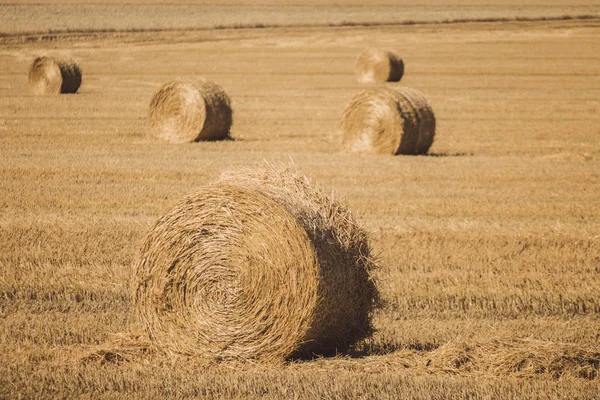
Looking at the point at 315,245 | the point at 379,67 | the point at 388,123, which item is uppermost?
the point at 315,245

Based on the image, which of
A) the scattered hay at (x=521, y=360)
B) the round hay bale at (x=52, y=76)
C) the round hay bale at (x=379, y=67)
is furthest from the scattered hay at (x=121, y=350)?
the round hay bale at (x=379, y=67)

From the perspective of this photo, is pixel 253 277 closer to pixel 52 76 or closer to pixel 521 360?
pixel 521 360

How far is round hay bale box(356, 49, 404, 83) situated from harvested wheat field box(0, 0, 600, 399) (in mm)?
2552

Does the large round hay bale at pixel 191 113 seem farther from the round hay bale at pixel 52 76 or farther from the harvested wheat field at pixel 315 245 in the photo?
the round hay bale at pixel 52 76

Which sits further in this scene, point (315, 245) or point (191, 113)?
point (191, 113)

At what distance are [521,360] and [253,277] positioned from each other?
5.79ft

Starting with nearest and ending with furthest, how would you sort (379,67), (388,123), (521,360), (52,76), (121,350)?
1. (521,360)
2. (121,350)
3. (388,123)
4. (52,76)
5. (379,67)

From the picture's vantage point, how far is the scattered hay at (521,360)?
5.73m

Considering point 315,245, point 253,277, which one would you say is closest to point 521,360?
point 315,245

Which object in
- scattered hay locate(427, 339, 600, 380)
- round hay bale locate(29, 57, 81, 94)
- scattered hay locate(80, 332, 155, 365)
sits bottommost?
round hay bale locate(29, 57, 81, 94)

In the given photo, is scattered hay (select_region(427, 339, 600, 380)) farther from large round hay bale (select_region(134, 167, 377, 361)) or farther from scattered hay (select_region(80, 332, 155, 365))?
scattered hay (select_region(80, 332, 155, 365))

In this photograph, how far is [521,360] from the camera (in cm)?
578

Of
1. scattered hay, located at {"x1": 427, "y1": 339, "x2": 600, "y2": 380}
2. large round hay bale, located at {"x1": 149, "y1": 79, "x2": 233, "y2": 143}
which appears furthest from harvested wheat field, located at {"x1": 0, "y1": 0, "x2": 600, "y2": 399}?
large round hay bale, located at {"x1": 149, "y1": 79, "x2": 233, "y2": 143}

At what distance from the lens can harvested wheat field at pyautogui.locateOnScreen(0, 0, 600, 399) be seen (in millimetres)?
5797
